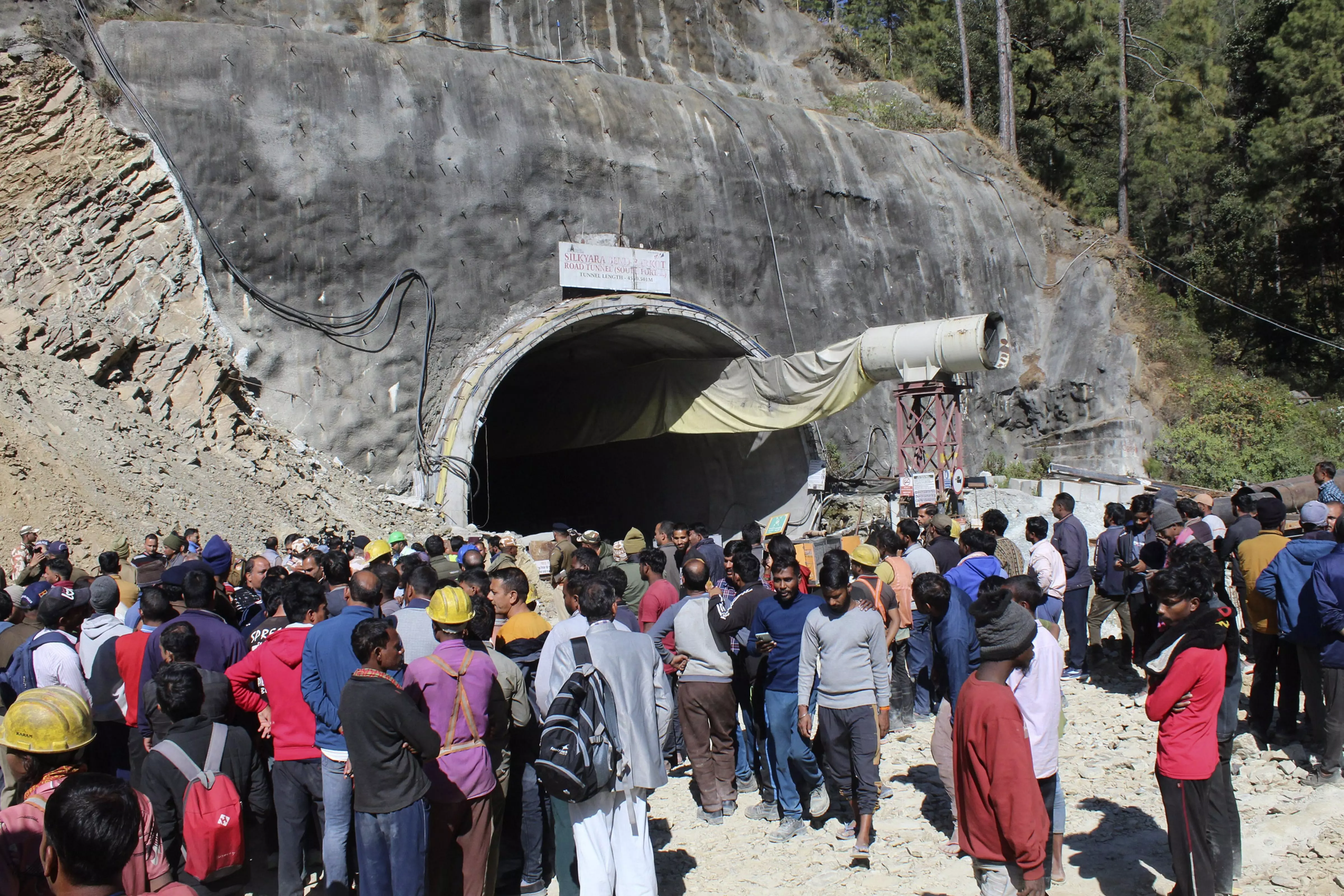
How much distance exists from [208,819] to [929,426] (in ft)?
40.9

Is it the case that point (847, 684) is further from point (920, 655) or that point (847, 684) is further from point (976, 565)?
point (920, 655)

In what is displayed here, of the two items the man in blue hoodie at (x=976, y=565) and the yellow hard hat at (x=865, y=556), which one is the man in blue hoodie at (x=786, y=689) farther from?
the man in blue hoodie at (x=976, y=565)

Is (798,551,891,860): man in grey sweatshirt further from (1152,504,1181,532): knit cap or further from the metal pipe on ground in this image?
the metal pipe on ground

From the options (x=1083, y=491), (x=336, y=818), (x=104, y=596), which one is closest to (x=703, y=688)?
(x=336, y=818)

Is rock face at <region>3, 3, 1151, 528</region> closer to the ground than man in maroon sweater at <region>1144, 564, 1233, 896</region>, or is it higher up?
higher up

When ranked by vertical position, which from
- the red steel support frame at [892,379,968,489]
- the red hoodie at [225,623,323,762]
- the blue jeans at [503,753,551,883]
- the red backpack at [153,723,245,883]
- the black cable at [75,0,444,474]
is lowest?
the blue jeans at [503,753,551,883]

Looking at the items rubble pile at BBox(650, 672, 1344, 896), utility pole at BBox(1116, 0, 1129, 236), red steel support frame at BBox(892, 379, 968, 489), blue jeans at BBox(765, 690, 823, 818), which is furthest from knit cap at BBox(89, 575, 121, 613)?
utility pole at BBox(1116, 0, 1129, 236)

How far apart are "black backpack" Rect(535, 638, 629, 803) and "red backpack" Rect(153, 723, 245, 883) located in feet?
4.58

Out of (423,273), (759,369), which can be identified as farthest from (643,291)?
(423,273)

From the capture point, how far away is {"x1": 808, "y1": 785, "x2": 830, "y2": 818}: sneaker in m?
6.65

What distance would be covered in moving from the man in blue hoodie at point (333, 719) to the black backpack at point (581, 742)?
3.67 ft

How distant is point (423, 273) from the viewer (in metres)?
15.6

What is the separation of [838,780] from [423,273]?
1152 cm

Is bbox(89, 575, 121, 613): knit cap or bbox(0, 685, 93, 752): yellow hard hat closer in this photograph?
bbox(0, 685, 93, 752): yellow hard hat
